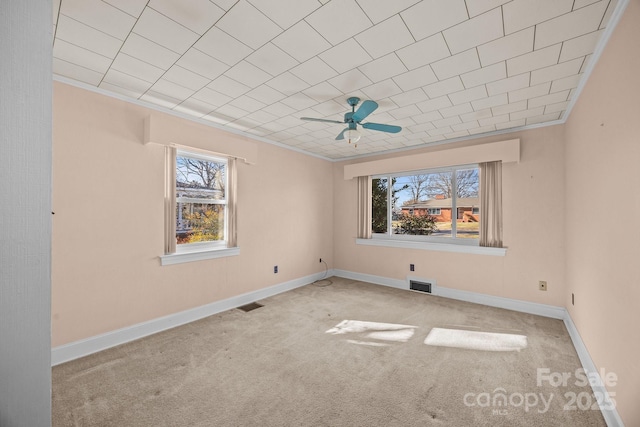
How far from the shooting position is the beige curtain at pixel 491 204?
3.78m

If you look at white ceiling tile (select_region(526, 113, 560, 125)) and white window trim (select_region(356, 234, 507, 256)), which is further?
white window trim (select_region(356, 234, 507, 256))

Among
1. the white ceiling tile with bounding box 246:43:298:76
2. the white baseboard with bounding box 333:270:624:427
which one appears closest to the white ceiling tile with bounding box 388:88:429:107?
the white ceiling tile with bounding box 246:43:298:76

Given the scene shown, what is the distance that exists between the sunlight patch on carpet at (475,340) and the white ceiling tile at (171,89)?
11.6ft

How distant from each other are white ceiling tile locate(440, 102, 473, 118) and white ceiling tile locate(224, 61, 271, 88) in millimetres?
2019

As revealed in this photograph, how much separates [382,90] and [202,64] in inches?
63.4

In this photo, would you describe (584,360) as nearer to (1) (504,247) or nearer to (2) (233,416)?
(1) (504,247)

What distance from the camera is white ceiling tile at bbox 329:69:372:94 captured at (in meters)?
2.27

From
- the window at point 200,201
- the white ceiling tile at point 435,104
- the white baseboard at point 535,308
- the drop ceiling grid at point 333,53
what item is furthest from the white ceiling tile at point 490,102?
the window at point 200,201

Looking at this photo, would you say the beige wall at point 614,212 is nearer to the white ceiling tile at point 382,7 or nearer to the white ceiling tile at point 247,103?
the white ceiling tile at point 382,7

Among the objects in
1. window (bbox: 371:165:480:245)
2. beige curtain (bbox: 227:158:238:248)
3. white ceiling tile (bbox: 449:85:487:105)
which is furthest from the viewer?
window (bbox: 371:165:480:245)

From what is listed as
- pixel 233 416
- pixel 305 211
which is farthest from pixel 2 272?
pixel 305 211

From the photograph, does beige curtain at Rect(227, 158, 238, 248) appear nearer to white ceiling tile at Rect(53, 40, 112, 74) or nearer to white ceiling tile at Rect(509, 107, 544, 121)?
white ceiling tile at Rect(53, 40, 112, 74)

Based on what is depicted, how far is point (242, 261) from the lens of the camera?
390cm

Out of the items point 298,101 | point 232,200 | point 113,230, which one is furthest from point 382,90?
point 113,230
